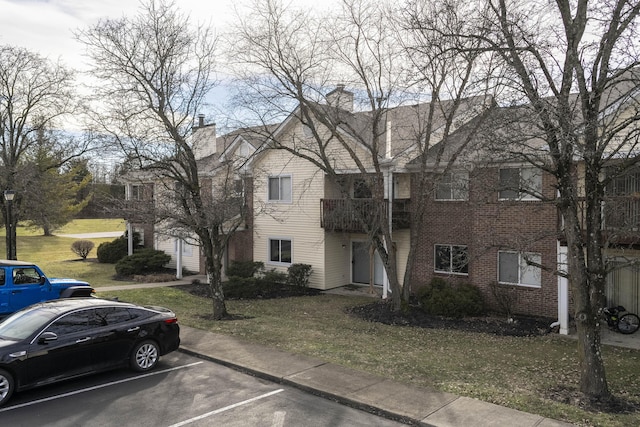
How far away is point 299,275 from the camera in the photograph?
21.9 m

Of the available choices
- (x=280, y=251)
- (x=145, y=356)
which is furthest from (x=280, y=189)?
(x=145, y=356)

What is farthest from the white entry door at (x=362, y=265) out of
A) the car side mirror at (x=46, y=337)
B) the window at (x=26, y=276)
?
the car side mirror at (x=46, y=337)

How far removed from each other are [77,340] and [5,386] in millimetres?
1215

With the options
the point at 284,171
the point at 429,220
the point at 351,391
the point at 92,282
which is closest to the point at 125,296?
the point at 92,282

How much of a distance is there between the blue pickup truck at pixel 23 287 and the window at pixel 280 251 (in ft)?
34.4

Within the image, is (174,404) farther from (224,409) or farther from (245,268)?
(245,268)

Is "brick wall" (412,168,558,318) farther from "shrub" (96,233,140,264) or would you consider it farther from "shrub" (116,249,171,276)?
"shrub" (96,233,140,264)

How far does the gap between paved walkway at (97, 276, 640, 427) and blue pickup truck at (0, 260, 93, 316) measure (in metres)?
4.96

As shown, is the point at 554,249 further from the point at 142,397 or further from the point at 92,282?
the point at 92,282

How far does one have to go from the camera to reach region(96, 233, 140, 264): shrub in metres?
30.7

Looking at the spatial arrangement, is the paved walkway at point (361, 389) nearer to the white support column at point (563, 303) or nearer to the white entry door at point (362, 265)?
the white support column at point (563, 303)

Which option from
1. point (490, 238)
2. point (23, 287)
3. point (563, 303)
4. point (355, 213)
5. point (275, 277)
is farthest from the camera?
point (275, 277)

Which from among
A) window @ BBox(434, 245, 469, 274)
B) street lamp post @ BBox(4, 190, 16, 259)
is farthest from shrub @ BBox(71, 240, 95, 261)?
window @ BBox(434, 245, 469, 274)

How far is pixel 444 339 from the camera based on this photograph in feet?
43.8
